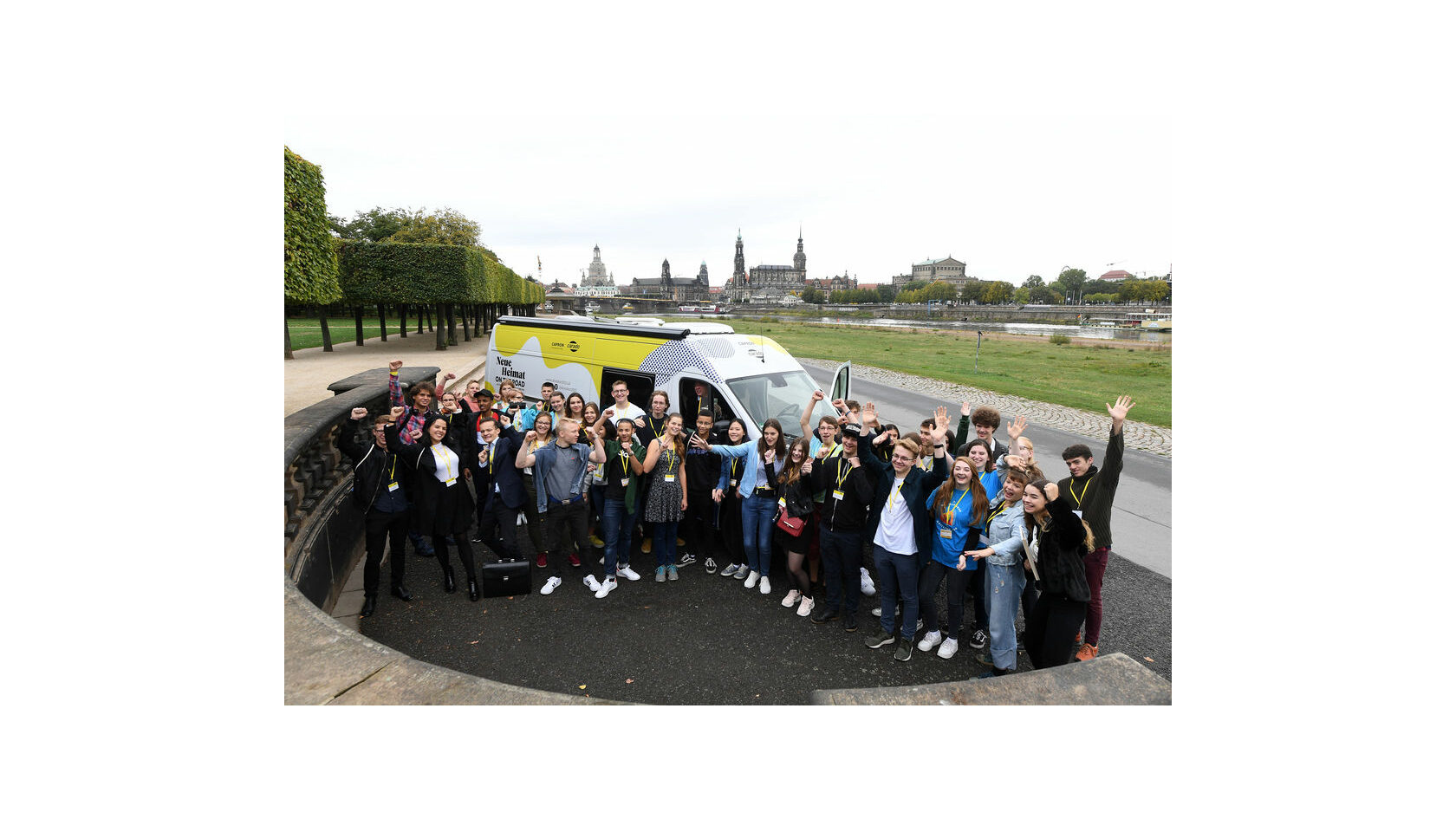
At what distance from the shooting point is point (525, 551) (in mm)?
6770

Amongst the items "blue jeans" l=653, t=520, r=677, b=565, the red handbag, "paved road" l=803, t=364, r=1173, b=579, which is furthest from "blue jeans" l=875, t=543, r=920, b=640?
"blue jeans" l=653, t=520, r=677, b=565

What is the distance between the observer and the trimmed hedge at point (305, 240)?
918 cm

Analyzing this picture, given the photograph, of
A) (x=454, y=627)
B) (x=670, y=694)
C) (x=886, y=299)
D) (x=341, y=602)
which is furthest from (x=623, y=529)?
(x=886, y=299)

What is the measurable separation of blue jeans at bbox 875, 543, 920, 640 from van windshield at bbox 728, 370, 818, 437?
250cm

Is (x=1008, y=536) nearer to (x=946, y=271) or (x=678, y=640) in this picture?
(x=678, y=640)

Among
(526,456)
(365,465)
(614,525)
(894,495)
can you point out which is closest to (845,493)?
(894,495)

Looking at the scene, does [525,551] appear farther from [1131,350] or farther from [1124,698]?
[1131,350]

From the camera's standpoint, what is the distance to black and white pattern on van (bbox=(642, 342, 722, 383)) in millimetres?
7632

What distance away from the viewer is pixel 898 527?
4.67 m

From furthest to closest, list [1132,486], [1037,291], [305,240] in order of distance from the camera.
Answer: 1. [1037,291]
2. [305,240]
3. [1132,486]

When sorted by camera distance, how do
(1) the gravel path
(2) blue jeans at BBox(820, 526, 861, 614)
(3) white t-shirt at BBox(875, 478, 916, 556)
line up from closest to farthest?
(3) white t-shirt at BBox(875, 478, 916, 556) → (2) blue jeans at BBox(820, 526, 861, 614) → (1) the gravel path

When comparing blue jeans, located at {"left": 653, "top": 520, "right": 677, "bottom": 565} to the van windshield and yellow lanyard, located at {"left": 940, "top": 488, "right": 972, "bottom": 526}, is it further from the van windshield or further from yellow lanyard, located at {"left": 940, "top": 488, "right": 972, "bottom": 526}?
yellow lanyard, located at {"left": 940, "top": 488, "right": 972, "bottom": 526}

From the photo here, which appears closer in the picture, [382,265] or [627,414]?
[627,414]

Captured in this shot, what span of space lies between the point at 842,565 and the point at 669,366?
3.94 metres
